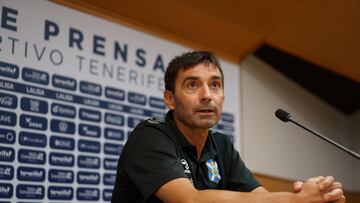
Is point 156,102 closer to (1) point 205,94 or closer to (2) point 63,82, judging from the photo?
(2) point 63,82

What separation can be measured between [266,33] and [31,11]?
190 cm

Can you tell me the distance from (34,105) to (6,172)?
385 millimetres

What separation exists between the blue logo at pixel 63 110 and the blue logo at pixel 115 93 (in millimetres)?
290

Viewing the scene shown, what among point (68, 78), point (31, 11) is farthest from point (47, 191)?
point (31, 11)

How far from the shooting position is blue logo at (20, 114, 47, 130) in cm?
251

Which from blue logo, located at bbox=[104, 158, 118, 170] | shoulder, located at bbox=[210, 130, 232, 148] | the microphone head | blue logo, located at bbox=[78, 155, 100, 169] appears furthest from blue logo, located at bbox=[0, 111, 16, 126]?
the microphone head

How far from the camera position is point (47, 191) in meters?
2.60

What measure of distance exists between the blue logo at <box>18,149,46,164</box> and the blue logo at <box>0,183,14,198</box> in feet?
0.47

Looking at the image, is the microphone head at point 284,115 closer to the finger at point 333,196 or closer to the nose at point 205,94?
the nose at point 205,94

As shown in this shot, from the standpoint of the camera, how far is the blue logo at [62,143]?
2647mm

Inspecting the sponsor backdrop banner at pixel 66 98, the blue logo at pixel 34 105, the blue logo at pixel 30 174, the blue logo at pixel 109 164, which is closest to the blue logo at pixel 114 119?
the sponsor backdrop banner at pixel 66 98

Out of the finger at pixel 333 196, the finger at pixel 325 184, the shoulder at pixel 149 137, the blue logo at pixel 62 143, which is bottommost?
the finger at pixel 333 196

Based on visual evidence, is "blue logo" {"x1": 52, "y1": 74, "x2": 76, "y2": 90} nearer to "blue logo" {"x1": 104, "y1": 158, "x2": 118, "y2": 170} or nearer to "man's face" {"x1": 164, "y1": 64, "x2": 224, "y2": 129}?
"blue logo" {"x1": 104, "y1": 158, "x2": 118, "y2": 170}

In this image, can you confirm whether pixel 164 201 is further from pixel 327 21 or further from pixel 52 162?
pixel 327 21
